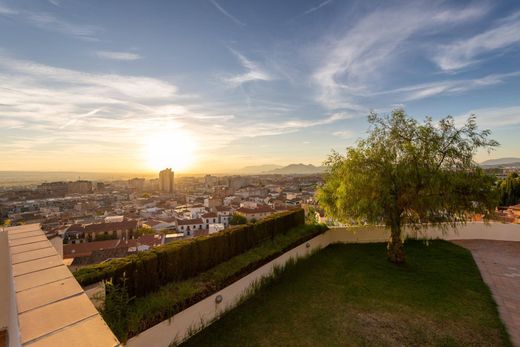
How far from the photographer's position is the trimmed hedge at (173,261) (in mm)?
4422

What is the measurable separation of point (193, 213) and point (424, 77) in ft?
194

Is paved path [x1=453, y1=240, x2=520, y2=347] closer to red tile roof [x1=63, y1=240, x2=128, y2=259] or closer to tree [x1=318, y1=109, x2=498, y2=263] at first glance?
tree [x1=318, y1=109, x2=498, y2=263]

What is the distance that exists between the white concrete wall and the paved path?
19.3 inches

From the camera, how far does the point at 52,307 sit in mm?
1712

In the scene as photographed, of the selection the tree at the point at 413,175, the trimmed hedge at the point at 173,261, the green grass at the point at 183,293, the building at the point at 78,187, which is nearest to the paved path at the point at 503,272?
the tree at the point at 413,175

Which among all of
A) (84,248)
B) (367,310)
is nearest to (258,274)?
(367,310)

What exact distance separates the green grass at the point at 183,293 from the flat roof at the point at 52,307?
1664 mm

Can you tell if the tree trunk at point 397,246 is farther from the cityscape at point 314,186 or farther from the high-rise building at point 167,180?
the high-rise building at point 167,180

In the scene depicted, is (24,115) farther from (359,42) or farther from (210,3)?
(359,42)

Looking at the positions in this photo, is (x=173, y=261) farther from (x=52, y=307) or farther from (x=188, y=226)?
(x=188, y=226)

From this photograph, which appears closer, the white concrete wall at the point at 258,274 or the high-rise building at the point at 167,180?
the white concrete wall at the point at 258,274

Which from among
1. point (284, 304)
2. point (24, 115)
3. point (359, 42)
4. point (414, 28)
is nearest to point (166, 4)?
point (359, 42)

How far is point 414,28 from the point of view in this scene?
9414 mm

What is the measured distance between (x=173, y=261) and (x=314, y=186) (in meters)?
6.58
